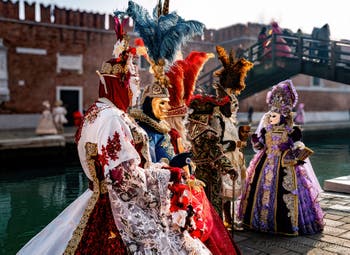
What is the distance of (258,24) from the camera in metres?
26.0

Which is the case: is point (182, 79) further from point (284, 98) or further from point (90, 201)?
point (284, 98)

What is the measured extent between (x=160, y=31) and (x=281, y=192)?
2355 mm

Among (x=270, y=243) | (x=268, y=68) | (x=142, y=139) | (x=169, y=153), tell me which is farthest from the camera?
(x=268, y=68)

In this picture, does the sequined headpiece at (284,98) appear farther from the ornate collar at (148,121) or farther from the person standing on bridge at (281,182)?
the ornate collar at (148,121)

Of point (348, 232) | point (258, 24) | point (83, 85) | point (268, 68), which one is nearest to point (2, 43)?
point (83, 85)

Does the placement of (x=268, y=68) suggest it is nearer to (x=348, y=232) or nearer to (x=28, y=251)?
(x=348, y=232)

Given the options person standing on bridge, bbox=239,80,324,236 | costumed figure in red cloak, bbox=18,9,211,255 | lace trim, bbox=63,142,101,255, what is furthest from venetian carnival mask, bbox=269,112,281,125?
lace trim, bbox=63,142,101,255

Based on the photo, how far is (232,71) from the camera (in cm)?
445

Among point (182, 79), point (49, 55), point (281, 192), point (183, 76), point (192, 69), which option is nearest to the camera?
point (182, 79)

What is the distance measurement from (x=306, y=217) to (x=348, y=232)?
0.56 m

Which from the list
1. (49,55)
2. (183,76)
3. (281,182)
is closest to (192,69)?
(183,76)

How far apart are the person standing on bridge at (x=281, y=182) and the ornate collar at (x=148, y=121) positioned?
75.9 inches

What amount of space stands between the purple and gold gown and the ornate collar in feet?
6.32

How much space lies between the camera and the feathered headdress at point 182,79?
10.9 ft
